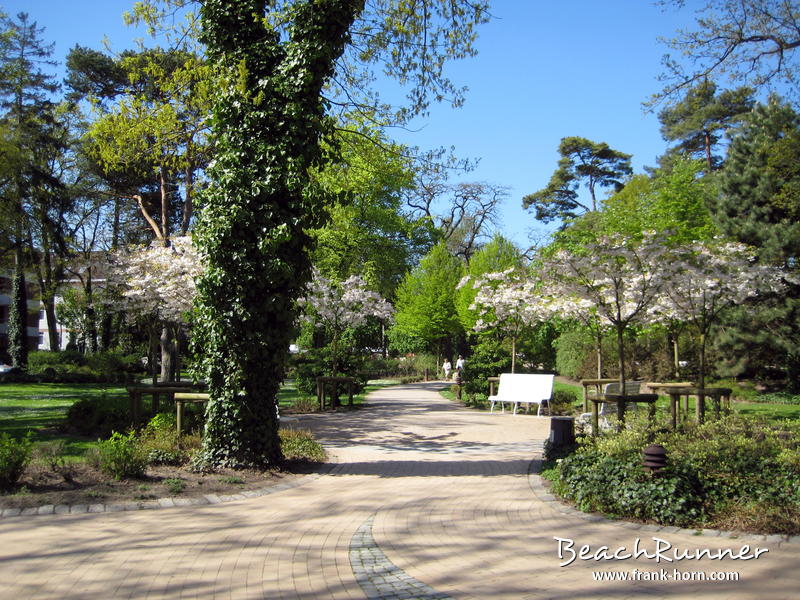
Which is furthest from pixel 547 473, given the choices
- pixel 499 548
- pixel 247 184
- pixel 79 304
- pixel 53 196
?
pixel 79 304

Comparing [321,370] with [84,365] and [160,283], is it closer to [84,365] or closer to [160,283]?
[160,283]

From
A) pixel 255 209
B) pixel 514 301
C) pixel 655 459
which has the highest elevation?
pixel 255 209

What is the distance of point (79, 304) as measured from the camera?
3791 cm

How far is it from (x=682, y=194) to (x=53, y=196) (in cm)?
2420

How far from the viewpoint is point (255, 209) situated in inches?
333

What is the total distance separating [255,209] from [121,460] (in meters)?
3.54

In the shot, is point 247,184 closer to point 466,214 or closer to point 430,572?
point 430,572

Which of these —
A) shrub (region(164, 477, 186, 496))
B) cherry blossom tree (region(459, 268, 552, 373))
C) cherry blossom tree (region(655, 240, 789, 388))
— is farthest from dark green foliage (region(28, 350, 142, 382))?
cherry blossom tree (region(655, 240, 789, 388))

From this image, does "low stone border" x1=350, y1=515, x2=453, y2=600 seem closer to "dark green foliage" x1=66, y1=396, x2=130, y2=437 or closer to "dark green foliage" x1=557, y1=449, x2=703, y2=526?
"dark green foliage" x1=557, y1=449, x2=703, y2=526

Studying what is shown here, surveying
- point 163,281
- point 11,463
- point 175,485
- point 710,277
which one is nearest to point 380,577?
point 175,485

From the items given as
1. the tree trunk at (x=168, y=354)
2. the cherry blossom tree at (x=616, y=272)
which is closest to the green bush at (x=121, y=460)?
the cherry blossom tree at (x=616, y=272)

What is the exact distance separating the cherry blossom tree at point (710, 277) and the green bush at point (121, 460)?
27.8ft

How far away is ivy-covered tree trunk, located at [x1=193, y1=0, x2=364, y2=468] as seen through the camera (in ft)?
27.4

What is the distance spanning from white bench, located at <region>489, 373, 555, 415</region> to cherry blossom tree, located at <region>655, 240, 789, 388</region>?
427 centimetres
